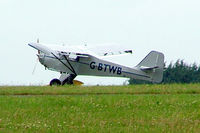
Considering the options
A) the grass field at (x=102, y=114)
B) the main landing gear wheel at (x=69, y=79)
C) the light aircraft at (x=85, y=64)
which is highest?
the light aircraft at (x=85, y=64)

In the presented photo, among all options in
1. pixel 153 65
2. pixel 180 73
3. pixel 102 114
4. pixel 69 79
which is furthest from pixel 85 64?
pixel 180 73

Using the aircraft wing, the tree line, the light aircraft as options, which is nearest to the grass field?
the light aircraft

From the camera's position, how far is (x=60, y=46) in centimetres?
4031

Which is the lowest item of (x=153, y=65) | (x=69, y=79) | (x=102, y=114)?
(x=102, y=114)

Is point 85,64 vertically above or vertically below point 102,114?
above

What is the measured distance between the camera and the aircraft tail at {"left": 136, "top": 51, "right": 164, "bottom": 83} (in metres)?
39.6

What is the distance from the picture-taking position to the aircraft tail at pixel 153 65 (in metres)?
39.6

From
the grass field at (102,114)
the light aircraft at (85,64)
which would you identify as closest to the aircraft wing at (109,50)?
the light aircraft at (85,64)

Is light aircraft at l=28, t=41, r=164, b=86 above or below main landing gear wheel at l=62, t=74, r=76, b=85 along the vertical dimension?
above

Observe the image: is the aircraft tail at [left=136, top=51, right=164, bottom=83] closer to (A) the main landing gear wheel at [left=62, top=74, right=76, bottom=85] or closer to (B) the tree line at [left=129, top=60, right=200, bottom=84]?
(A) the main landing gear wheel at [left=62, top=74, right=76, bottom=85]

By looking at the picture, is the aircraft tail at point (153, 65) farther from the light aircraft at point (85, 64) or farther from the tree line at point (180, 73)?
the tree line at point (180, 73)

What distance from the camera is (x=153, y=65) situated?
130 ft

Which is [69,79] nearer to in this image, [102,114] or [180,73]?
[102,114]

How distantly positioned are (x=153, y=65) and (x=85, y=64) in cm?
380
